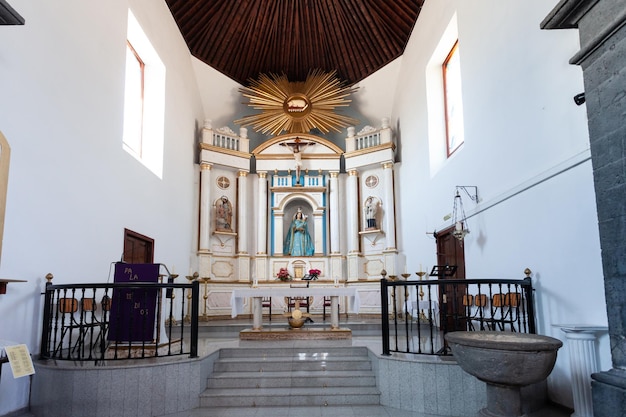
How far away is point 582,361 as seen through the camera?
3918mm

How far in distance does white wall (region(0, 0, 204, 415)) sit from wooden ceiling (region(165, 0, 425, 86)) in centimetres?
245

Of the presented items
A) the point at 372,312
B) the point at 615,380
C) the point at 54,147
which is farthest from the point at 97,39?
the point at 372,312

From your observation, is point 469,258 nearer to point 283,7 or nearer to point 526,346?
point 526,346

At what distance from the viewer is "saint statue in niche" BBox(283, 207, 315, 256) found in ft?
39.5

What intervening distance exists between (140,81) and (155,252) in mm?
3123

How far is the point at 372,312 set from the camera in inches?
436

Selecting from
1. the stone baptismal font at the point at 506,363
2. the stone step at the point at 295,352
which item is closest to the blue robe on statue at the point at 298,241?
the stone step at the point at 295,352

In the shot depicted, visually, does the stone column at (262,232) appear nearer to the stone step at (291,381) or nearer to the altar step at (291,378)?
the altar step at (291,378)

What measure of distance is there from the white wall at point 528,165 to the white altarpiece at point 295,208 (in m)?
3.17

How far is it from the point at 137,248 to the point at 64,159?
262cm

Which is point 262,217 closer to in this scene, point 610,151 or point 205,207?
point 205,207

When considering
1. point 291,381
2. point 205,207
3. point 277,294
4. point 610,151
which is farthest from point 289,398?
point 205,207

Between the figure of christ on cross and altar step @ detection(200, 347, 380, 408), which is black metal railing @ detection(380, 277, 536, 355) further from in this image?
the figure of christ on cross

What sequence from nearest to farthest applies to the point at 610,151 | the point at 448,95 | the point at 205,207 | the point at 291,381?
the point at 610,151 < the point at 291,381 < the point at 448,95 < the point at 205,207
